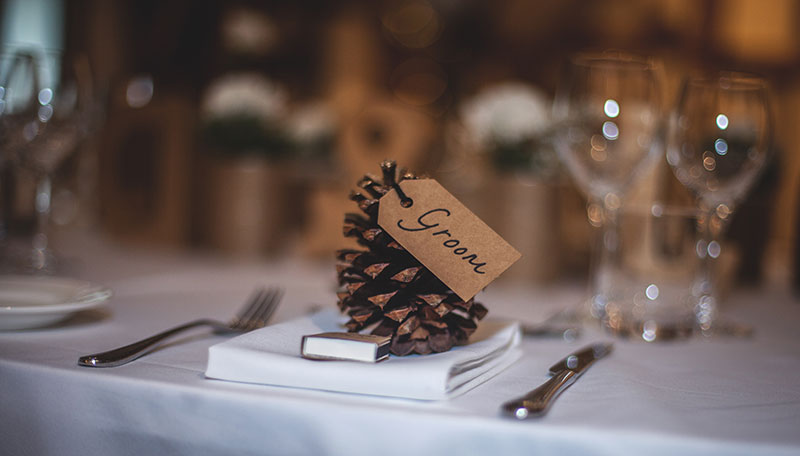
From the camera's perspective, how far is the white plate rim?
550mm

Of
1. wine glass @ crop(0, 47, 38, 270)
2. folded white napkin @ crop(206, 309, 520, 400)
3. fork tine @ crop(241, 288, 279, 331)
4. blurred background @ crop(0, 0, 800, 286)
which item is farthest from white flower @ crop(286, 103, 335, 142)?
folded white napkin @ crop(206, 309, 520, 400)

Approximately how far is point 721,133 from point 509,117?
0.39 meters

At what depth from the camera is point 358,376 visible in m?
0.44

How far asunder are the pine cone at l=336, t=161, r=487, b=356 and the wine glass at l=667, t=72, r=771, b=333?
348 millimetres

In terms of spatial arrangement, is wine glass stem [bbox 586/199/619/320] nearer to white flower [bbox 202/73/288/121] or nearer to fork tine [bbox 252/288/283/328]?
fork tine [bbox 252/288/283/328]

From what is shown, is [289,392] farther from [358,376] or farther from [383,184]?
[383,184]

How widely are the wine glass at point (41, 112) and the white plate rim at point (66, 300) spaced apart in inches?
10.3

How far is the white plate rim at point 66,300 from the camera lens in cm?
55

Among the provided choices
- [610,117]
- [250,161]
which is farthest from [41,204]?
[610,117]

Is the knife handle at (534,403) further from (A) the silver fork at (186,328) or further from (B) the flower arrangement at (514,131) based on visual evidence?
(B) the flower arrangement at (514,131)

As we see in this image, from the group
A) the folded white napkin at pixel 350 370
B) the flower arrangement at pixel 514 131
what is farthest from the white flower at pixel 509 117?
the folded white napkin at pixel 350 370

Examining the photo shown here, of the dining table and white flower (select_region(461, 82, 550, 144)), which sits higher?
white flower (select_region(461, 82, 550, 144))

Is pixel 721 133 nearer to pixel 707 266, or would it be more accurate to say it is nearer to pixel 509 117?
pixel 707 266

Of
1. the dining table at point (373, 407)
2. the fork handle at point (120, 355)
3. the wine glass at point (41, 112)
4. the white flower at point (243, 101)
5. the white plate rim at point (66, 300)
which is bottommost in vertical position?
the dining table at point (373, 407)
